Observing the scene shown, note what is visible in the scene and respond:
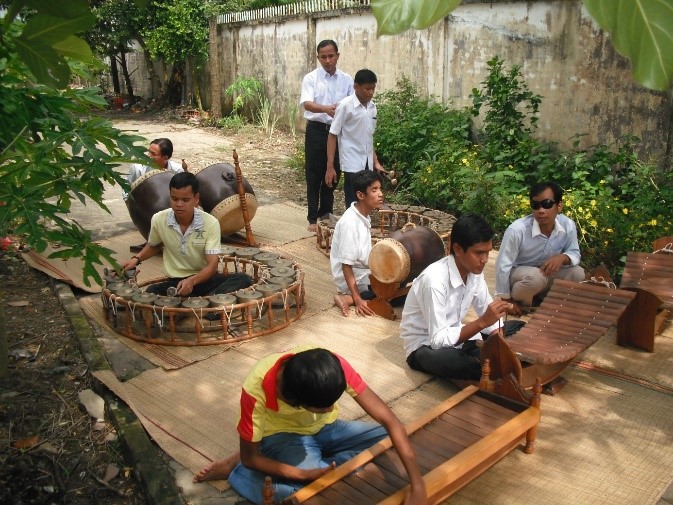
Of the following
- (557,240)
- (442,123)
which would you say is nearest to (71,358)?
(557,240)

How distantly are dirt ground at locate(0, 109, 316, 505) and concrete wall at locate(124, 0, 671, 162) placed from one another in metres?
4.04

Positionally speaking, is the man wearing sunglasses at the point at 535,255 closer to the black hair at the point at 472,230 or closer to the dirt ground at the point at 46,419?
the black hair at the point at 472,230

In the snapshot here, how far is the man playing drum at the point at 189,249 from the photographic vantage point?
195 inches

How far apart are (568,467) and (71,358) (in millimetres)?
3195

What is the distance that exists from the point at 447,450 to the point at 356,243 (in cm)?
238

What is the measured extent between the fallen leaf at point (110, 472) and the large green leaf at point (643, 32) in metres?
3.39

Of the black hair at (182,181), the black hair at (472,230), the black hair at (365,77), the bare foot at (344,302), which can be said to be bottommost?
the bare foot at (344,302)

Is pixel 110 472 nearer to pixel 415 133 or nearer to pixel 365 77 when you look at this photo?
pixel 365 77

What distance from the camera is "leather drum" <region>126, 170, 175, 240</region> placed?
6270 mm

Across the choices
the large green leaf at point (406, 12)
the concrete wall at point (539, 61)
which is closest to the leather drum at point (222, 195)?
the concrete wall at point (539, 61)

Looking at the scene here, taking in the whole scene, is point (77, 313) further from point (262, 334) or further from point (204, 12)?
point (204, 12)

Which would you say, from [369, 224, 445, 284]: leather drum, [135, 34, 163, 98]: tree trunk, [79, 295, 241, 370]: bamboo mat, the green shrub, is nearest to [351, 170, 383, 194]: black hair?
[369, 224, 445, 284]: leather drum

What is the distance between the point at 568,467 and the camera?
331 centimetres

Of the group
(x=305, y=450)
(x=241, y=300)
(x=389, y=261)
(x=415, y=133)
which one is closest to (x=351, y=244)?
(x=389, y=261)
